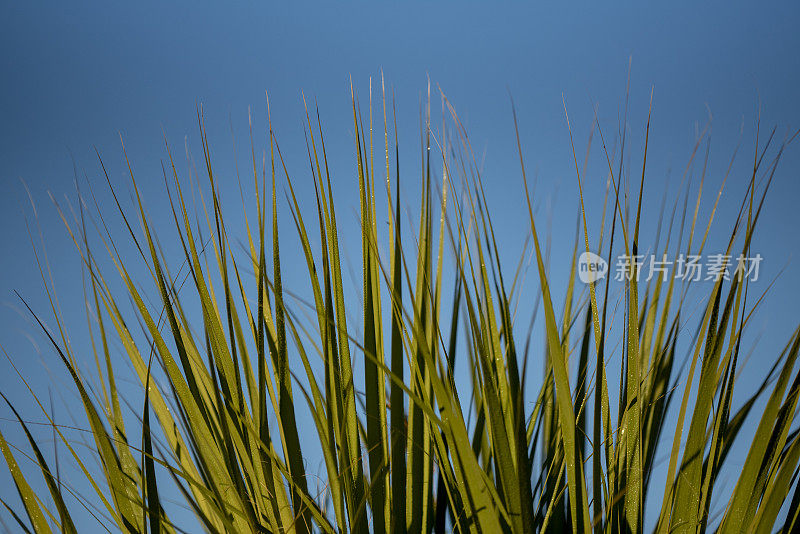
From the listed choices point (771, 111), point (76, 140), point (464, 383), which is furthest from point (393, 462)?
point (771, 111)

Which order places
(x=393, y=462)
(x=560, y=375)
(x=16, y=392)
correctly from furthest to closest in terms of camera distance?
1. (x=16, y=392)
2. (x=393, y=462)
3. (x=560, y=375)

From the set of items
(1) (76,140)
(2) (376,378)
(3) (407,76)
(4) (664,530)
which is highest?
(3) (407,76)

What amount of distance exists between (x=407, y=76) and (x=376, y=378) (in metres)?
1.61

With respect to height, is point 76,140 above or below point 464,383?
above

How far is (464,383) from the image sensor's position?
1.84 meters

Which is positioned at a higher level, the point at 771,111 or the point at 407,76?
the point at 407,76

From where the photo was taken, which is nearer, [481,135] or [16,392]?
[16,392]

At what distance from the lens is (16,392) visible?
1773 millimetres

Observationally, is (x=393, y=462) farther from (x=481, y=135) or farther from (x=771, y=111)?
(x=771, y=111)

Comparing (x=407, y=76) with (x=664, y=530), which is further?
(x=407, y=76)

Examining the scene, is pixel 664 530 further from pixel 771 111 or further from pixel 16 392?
pixel 771 111

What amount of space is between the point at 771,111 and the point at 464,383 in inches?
49.7

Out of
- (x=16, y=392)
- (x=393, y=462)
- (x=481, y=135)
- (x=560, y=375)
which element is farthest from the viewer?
(x=481, y=135)

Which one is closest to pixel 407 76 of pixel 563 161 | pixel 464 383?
pixel 563 161
